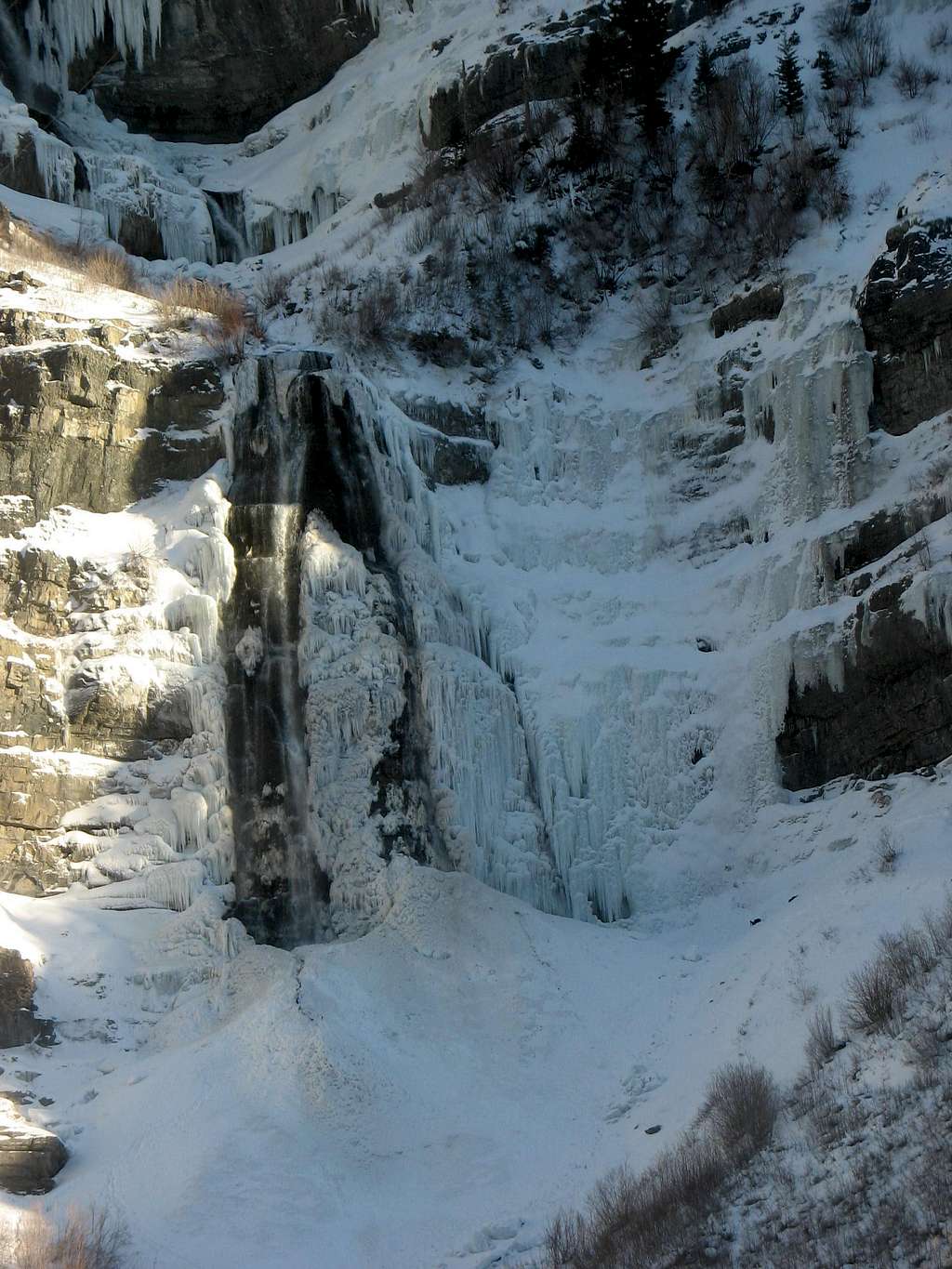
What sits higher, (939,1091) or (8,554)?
(8,554)

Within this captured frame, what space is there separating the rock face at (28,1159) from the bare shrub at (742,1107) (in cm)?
727

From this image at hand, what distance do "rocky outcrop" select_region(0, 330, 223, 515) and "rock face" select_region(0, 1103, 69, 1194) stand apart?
35.7ft

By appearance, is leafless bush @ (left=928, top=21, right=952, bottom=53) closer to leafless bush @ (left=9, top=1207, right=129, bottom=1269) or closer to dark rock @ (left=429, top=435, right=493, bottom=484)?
dark rock @ (left=429, top=435, right=493, bottom=484)

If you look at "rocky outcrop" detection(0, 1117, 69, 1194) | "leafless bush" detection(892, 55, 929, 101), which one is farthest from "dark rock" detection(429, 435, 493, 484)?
"rocky outcrop" detection(0, 1117, 69, 1194)

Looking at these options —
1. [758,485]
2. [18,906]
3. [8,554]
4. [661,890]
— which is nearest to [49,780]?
[18,906]

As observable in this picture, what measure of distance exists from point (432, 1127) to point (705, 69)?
82.6 ft

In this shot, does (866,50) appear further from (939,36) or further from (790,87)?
(790,87)

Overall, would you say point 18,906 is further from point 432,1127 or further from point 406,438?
point 406,438

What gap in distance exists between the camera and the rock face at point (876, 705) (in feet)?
71.1

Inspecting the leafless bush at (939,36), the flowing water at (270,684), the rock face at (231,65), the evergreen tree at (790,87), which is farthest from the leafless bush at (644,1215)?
the rock face at (231,65)

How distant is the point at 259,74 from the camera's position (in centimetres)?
4269

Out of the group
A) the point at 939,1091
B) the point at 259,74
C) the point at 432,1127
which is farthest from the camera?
the point at 259,74

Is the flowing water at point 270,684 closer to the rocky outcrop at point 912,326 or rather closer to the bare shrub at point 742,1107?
the bare shrub at point 742,1107

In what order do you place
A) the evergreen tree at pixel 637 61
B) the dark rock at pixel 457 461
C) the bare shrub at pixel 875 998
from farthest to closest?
the evergreen tree at pixel 637 61 < the dark rock at pixel 457 461 < the bare shrub at pixel 875 998
